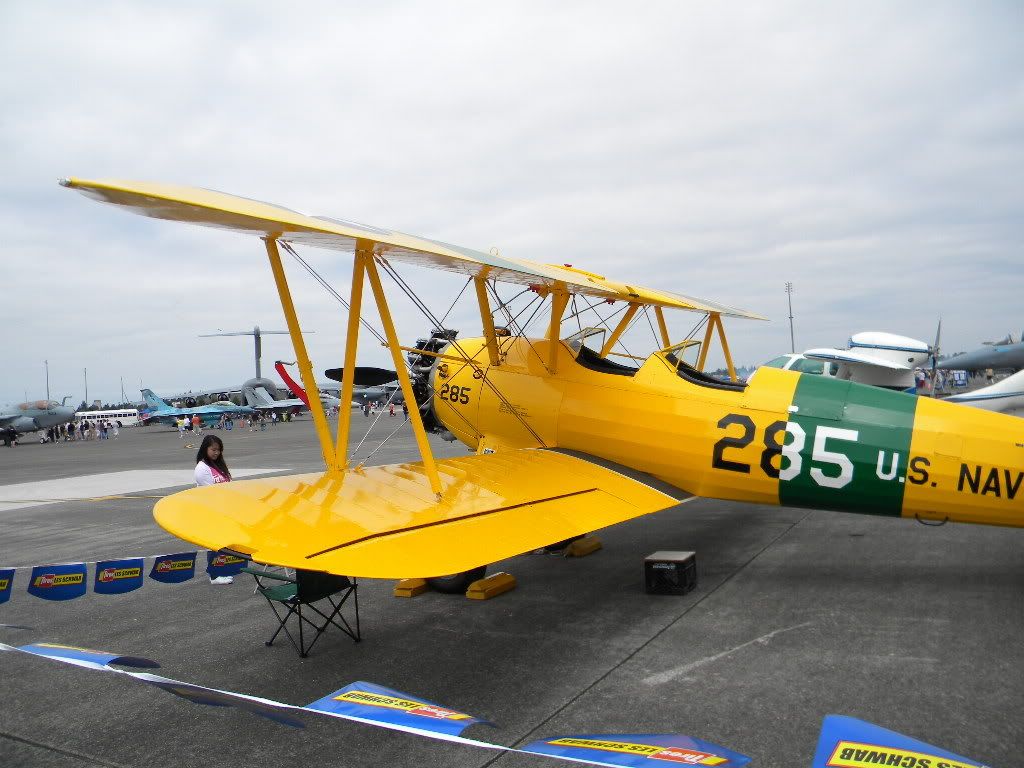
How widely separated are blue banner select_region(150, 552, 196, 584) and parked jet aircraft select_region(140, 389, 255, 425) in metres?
43.8

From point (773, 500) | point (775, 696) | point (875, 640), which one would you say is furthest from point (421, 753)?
point (773, 500)

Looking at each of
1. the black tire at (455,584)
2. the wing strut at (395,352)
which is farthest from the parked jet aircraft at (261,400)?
the wing strut at (395,352)

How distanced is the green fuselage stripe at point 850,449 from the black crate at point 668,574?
3.35 ft

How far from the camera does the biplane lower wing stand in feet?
12.9

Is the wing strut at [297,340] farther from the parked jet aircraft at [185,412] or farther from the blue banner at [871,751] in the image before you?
the parked jet aircraft at [185,412]

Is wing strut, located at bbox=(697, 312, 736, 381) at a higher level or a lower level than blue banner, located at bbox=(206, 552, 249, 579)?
higher

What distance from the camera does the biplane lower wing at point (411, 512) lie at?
12.9 ft

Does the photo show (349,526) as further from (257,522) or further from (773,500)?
(773,500)

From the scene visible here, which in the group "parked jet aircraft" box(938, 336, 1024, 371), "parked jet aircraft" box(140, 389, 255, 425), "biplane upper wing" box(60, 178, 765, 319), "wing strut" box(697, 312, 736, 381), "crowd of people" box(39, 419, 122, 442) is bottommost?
"crowd of people" box(39, 419, 122, 442)

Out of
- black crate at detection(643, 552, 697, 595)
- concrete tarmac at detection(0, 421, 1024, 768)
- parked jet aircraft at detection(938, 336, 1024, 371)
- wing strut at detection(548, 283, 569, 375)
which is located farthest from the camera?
parked jet aircraft at detection(938, 336, 1024, 371)

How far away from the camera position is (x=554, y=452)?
702 centimetres

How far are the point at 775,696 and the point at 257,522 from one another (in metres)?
3.13

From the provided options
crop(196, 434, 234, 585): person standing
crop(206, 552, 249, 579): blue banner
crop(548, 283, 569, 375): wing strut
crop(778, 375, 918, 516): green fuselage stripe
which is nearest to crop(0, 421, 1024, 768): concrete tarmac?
crop(206, 552, 249, 579): blue banner

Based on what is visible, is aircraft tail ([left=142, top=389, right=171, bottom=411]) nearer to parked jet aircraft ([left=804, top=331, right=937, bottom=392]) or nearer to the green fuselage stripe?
parked jet aircraft ([left=804, top=331, right=937, bottom=392])
